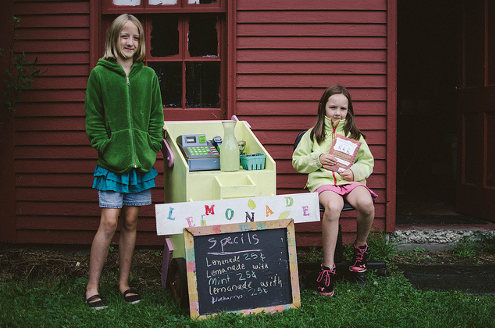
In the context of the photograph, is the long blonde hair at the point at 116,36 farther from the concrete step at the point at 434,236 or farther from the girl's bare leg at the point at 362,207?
the concrete step at the point at 434,236

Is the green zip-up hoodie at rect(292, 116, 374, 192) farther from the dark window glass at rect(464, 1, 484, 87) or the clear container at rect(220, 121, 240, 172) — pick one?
the dark window glass at rect(464, 1, 484, 87)

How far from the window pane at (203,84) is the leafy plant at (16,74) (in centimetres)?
133

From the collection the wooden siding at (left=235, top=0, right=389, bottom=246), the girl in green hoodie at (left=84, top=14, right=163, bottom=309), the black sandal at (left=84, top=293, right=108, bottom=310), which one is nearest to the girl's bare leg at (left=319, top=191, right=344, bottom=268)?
the wooden siding at (left=235, top=0, right=389, bottom=246)

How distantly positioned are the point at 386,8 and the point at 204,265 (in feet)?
9.35

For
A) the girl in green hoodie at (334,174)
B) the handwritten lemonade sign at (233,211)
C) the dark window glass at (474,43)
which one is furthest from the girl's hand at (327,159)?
the dark window glass at (474,43)

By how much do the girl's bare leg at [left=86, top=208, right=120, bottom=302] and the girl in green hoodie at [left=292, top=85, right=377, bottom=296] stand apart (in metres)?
1.38

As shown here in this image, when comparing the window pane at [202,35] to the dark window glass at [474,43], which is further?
the dark window glass at [474,43]

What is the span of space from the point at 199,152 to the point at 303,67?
1.62 m

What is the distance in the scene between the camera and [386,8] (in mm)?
4398

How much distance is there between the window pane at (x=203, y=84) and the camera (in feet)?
15.1

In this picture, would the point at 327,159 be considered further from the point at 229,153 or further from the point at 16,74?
the point at 16,74

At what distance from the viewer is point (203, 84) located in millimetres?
4602

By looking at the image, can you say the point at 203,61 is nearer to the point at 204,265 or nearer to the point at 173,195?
the point at 173,195

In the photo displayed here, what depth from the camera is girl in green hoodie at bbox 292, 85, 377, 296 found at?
3463 millimetres
